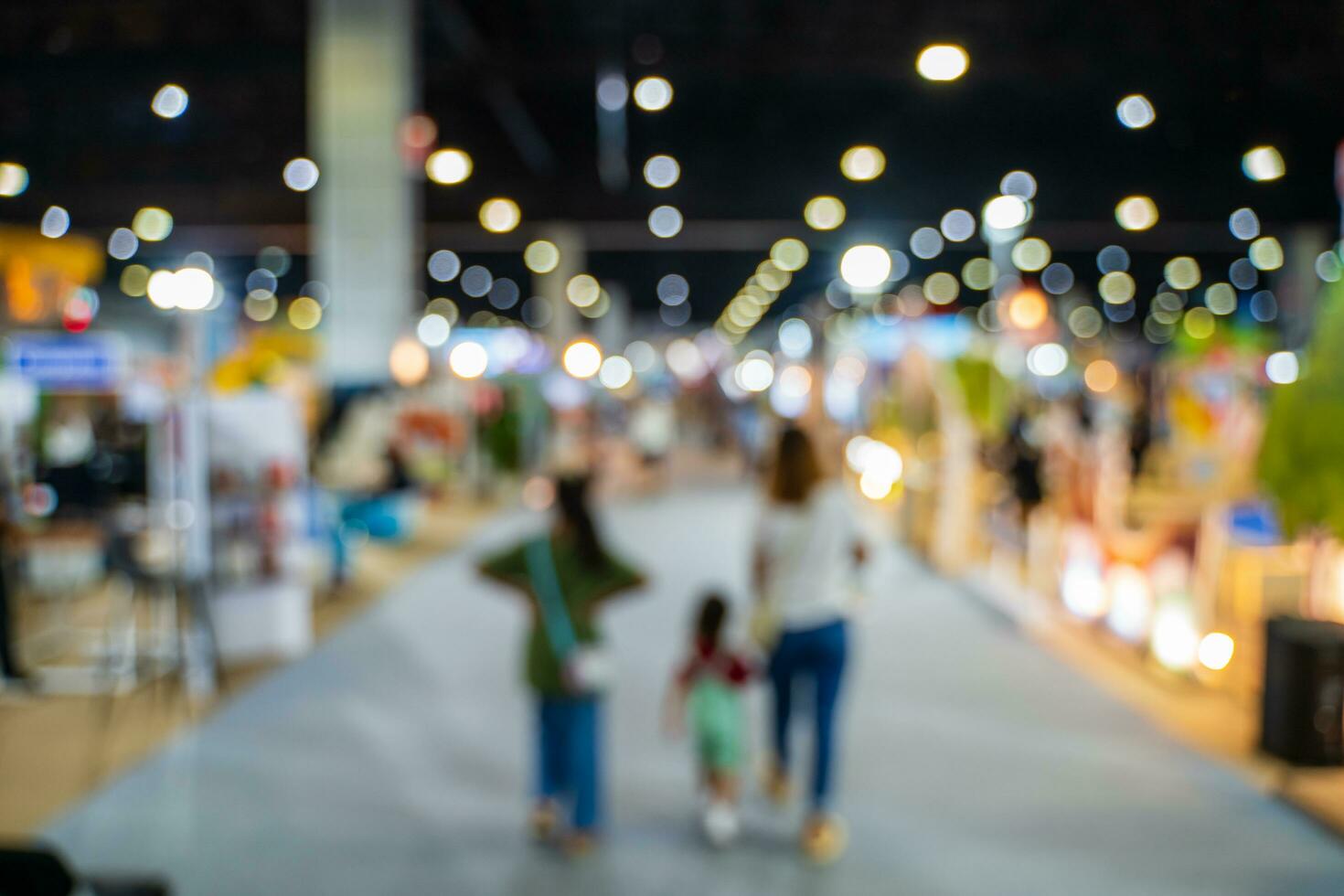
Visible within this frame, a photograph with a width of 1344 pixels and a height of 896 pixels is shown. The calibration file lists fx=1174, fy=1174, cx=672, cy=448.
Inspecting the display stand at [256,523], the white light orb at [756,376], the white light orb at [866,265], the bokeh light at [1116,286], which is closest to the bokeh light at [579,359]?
the white light orb at [756,376]

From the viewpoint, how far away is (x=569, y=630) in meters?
4.36

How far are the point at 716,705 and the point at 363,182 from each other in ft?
32.7

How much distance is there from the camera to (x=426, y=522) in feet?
51.3

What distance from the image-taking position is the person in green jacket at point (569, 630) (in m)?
4.35

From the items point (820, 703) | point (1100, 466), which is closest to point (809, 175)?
point (1100, 466)

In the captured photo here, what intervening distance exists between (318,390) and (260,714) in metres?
7.40

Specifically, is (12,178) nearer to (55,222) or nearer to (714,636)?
(55,222)

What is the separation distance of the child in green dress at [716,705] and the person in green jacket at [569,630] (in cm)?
33

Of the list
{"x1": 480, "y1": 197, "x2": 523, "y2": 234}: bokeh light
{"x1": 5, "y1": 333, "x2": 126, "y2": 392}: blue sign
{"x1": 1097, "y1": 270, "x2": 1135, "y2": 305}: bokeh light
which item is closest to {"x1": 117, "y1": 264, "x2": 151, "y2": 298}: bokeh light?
{"x1": 480, "y1": 197, "x2": 523, "y2": 234}: bokeh light

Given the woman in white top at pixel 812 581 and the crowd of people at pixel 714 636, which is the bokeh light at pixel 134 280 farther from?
the woman in white top at pixel 812 581

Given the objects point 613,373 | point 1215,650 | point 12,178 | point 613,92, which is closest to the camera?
point 1215,650

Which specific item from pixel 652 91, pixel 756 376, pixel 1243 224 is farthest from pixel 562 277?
pixel 1243 224

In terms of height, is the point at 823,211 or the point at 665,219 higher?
the point at 823,211

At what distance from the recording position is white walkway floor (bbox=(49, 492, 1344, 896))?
14.1ft
